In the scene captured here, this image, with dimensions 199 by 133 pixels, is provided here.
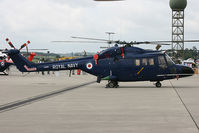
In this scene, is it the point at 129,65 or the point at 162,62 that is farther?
the point at 129,65

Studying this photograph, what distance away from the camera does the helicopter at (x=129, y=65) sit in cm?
2239

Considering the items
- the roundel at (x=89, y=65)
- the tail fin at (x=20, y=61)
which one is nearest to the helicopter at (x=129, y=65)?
the roundel at (x=89, y=65)

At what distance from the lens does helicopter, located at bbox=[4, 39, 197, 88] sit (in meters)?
22.4

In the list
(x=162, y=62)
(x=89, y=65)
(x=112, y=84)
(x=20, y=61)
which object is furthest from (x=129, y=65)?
(x=20, y=61)

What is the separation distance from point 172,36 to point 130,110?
414 feet

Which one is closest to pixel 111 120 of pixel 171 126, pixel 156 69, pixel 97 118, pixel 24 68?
pixel 97 118

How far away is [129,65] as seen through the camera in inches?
898

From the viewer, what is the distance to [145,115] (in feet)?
33.2

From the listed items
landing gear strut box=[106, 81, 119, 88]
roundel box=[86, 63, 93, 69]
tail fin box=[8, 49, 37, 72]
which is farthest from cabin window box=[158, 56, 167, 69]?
tail fin box=[8, 49, 37, 72]

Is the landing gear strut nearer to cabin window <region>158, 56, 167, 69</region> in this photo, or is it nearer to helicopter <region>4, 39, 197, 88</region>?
helicopter <region>4, 39, 197, 88</region>

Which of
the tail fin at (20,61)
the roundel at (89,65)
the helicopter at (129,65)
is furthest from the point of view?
the tail fin at (20,61)

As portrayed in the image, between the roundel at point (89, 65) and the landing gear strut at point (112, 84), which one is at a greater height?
the roundel at point (89, 65)

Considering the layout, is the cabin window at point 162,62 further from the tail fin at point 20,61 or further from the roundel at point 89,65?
the tail fin at point 20,61

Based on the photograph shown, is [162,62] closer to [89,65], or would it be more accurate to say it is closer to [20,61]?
[89,65]
